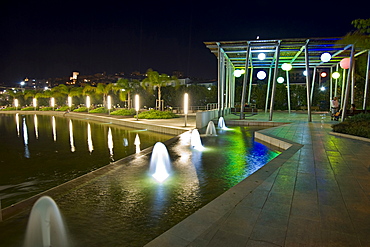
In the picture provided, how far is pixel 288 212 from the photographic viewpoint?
355 centimetres

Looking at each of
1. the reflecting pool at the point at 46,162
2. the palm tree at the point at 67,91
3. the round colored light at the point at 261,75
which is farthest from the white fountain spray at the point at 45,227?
the palm tree at the point at 67,91

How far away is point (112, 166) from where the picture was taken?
7.09 m

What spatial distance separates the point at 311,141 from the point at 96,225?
26.1 feet

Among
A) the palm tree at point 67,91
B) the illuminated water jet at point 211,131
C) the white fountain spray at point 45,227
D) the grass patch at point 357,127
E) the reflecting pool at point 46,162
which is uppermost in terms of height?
the palm tree at point 67,91

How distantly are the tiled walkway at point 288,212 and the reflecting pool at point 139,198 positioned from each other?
2.03 feet

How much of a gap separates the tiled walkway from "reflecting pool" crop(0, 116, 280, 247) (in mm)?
620

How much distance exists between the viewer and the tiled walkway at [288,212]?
290 centimetres

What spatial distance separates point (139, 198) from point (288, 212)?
8.53 feet

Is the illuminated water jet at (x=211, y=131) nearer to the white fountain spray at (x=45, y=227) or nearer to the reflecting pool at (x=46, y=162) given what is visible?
the reflecting pool at (x=46, y=162)

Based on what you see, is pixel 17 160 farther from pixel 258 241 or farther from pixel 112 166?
pixel 258 241

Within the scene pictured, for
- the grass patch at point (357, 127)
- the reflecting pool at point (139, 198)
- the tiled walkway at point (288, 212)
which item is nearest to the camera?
the tiled walkway at point (288, 212)

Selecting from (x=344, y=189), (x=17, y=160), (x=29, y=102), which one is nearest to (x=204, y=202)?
(x=344, y=189)

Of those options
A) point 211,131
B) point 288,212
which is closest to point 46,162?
point 211,131

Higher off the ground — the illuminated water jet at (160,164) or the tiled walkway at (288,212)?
the tiled walkway at (288,212)
